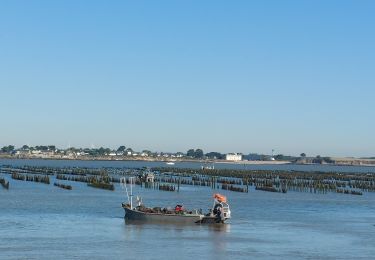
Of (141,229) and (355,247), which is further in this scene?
(141,229)

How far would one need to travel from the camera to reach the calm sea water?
3969 cm

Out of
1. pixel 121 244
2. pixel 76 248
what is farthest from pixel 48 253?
pixel 121 244

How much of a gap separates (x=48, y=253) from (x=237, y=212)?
28.9 metres

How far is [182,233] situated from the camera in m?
48.2

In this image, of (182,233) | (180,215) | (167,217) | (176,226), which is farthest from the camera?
(167,217)

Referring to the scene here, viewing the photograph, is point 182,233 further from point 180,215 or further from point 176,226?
point 180,215

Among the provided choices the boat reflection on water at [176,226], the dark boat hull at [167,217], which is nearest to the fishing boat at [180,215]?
the dark boat hull at [167,217]

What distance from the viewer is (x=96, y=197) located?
80375 millimetres

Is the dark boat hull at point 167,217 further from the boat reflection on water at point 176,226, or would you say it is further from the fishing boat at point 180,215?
the boat reflection on water at point 176,226

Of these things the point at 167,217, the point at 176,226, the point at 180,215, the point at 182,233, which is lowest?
the point at 182,233

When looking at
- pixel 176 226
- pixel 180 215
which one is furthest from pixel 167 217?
pixel 176 226

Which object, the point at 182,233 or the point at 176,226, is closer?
the point at 182,233

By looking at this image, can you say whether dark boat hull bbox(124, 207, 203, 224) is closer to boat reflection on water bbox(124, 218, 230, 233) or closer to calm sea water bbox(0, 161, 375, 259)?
boat reflection on water bbox(124, 218, 230, 233)

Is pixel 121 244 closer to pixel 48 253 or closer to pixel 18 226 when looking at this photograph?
pixel 48 253
